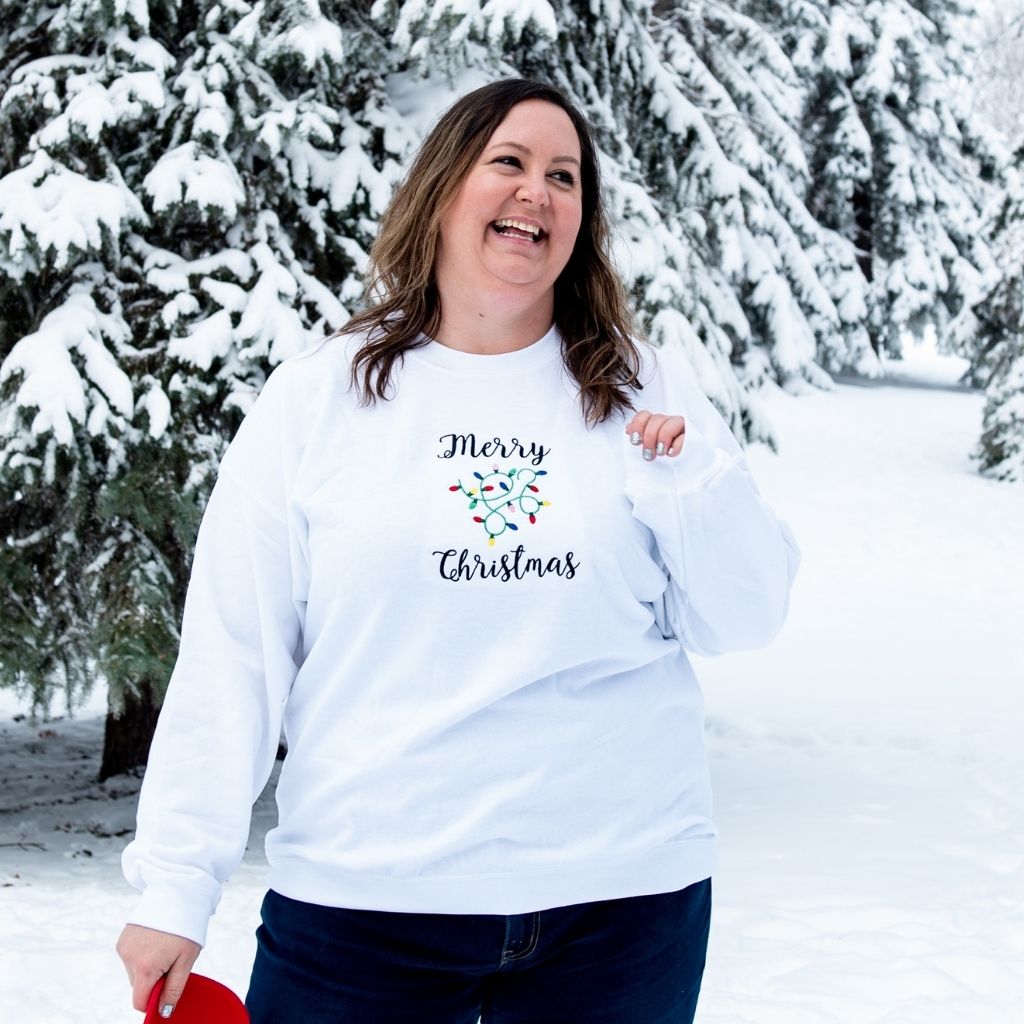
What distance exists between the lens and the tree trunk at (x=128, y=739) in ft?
20.6

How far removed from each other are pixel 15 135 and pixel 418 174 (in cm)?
341

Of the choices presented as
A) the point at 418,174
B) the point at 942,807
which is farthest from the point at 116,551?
the point at 942,807

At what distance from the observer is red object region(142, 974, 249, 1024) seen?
1.58 m

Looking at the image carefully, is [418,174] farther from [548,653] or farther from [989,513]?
[989,513]

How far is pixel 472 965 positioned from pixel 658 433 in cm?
72

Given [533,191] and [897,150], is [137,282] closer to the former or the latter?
[533,191]

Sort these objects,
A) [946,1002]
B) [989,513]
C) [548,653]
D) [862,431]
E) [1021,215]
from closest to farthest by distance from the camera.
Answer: [548,653] → [946,1002] → [989,513] → [1021,215] → [862,431]

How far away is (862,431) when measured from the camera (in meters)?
19.1

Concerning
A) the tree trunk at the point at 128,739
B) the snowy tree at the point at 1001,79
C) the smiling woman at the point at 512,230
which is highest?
the snowy tree at the point at 1001,79

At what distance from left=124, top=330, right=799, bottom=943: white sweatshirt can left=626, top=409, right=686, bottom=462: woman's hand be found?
18mm

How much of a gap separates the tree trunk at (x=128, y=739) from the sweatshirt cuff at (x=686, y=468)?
5.03 meters

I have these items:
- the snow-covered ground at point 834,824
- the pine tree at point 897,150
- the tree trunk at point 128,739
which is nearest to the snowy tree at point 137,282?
the snow-covered ground at point 834,824

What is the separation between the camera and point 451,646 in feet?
5.29

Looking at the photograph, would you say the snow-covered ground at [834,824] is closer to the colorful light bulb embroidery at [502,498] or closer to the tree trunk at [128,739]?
the tree trunk at [128,739]
